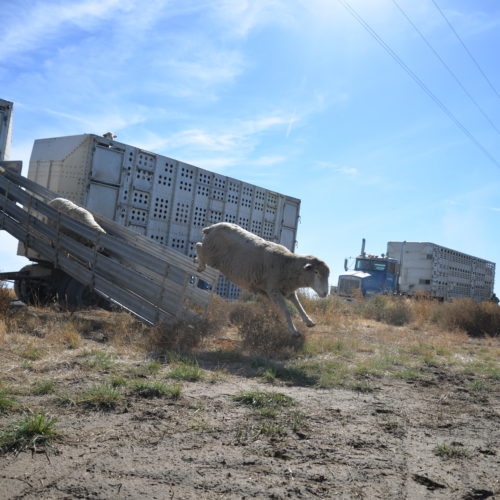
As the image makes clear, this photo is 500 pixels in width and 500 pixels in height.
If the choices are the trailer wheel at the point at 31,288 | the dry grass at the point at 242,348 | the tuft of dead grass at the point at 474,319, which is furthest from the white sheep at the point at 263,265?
the tuft of dead grass at the point at 474,319

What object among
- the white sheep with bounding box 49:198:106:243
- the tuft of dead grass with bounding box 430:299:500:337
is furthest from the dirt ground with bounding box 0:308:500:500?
the tuft of dead grass with bounding box 430:299:500:337

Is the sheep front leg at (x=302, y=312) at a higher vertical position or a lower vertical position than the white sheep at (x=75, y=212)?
lower

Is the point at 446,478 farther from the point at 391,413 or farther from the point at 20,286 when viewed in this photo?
the point at 20,286

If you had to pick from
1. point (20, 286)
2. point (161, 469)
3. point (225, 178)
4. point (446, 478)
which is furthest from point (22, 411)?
point (225, 178)

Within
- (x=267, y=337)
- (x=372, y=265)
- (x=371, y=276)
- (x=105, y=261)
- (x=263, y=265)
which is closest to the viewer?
(x=267, y=337)

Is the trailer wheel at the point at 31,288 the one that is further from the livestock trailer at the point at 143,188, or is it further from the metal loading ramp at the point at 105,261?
the livestock trailer at the point at 143,188

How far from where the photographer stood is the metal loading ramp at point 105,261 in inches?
323

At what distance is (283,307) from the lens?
27.1ft

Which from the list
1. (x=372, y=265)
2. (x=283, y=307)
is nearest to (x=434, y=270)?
(x=372, y=265)

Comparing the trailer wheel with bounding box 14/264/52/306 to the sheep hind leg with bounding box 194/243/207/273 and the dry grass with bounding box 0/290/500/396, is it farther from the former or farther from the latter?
the sheep hind leg with bounding box 194/243/207/273

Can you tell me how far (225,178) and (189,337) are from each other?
25.8 ft

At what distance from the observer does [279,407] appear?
4594mm

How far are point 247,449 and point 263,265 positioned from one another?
5.28 m

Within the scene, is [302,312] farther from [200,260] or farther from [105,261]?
[105,261]
